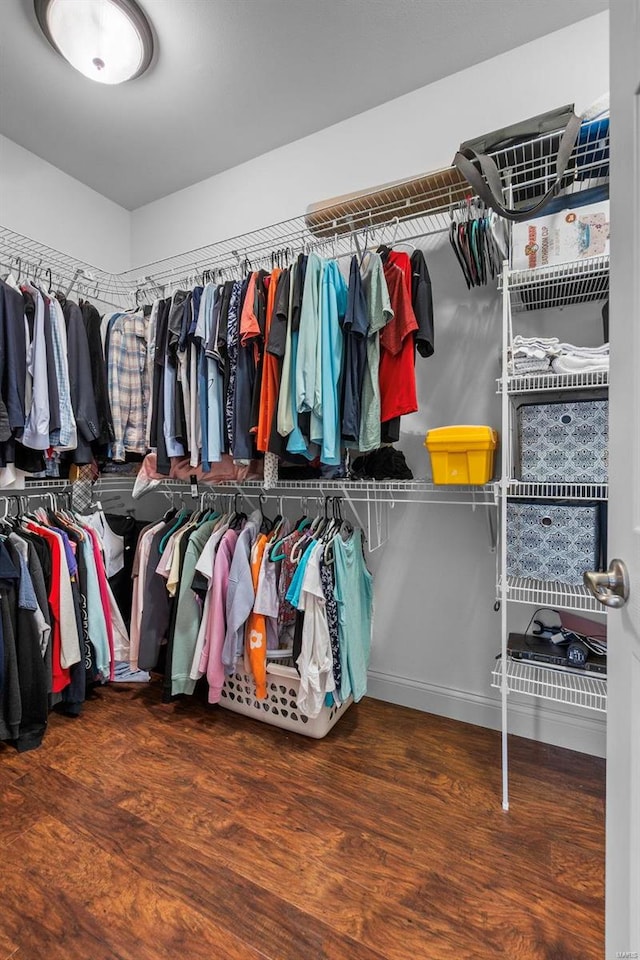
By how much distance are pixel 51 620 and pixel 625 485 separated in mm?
2156

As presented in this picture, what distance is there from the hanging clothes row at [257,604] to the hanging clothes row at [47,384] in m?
0.60

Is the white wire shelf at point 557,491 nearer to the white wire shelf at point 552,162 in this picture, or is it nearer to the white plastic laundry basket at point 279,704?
the white wire shelf at point 552,162

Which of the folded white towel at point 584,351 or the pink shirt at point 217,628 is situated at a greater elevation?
the folded white towel at point 584,351

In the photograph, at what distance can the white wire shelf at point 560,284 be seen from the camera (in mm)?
1491

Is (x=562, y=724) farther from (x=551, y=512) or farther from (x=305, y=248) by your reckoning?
(x=305, y=248)

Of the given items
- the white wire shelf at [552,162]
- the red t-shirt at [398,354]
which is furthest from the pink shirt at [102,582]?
the white wire shelf at [552,162]

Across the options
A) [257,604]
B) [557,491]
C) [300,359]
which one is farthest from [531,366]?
[257,604]

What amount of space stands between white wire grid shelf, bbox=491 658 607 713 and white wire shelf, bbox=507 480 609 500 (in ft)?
1.96

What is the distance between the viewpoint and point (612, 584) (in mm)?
709

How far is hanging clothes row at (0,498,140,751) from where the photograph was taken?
1.83 meters

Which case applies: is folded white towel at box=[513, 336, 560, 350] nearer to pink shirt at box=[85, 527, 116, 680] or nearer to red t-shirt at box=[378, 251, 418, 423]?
red t-shirt at box=[378, 251, 418, 423]

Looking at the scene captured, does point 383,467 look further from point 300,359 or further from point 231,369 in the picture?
point 231,369

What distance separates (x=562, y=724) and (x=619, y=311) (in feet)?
5.78

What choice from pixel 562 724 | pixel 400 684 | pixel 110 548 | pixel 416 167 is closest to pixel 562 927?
pixel 562 724
